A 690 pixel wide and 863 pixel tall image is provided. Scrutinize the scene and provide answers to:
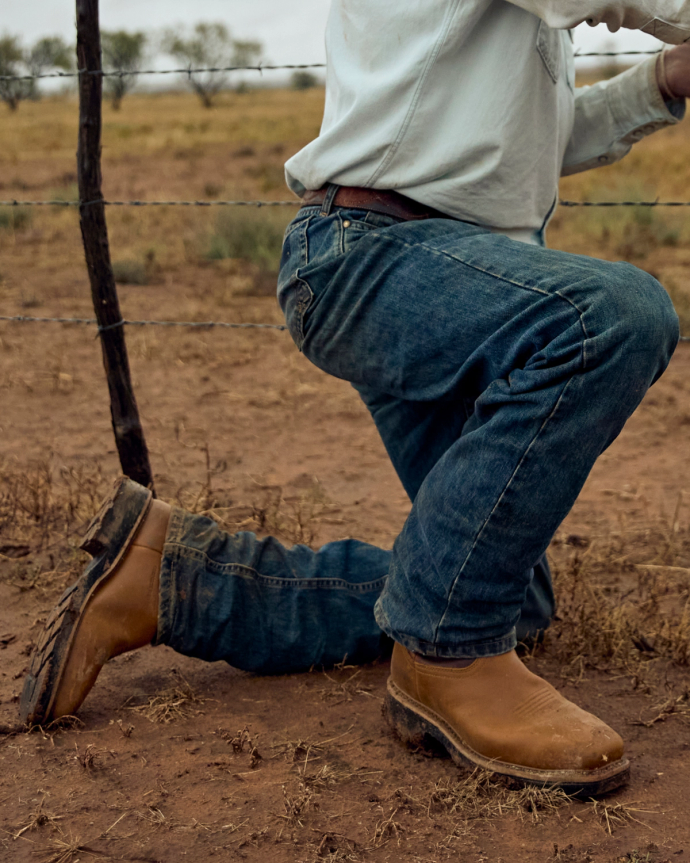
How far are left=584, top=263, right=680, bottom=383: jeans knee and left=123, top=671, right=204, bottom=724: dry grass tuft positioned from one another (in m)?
1.25

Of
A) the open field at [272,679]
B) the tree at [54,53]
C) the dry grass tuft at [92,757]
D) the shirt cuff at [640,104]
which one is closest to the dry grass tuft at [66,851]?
the open field at [272,679]

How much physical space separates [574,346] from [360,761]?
97 cm

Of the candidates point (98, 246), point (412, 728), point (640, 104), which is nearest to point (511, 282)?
point (640, 104)

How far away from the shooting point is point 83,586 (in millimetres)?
2027

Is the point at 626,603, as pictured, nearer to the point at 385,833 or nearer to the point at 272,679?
the point at 272,679

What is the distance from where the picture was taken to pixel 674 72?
6.75 feet

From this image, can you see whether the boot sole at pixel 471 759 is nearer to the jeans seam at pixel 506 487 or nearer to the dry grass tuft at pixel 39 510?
the jeans seam at pixel 506 487

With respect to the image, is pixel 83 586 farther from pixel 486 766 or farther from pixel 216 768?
pixel 486 766

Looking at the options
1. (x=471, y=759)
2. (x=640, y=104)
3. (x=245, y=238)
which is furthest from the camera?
(x=245, y=238)

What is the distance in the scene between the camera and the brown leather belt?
1.82m

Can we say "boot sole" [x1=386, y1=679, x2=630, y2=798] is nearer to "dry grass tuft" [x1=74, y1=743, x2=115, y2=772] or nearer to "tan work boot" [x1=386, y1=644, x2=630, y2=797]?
"tan work boot" [x1=386, y1=644, x2=630, y2=797]

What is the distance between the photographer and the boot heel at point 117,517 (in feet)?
6.70

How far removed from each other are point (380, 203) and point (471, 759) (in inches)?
43.9

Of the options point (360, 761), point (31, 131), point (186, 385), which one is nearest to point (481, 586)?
point (360, 761)
